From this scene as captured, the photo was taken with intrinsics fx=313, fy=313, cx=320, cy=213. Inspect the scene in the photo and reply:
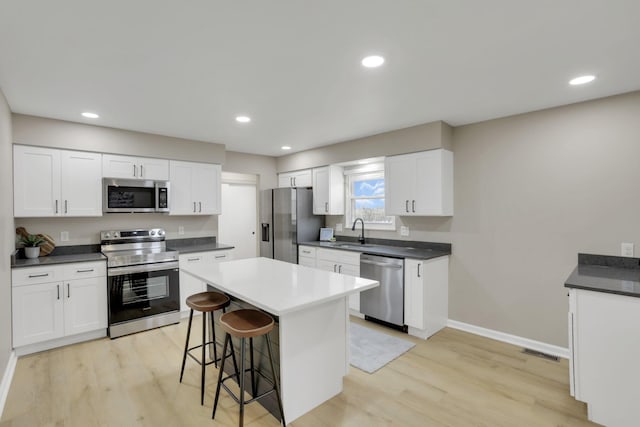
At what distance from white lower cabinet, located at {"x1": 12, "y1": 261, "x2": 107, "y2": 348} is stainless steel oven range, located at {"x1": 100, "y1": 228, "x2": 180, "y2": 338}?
129mm

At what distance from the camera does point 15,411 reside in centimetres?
227

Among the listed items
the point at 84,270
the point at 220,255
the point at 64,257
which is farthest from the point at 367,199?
the point at 64,257

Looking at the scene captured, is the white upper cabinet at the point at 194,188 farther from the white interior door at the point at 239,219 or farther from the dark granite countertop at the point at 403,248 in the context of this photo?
the dark granite countertop at the point at 403,248

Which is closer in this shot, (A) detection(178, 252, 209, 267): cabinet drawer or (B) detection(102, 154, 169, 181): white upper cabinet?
(B) detection(102, 154, 169, 181): white upper cabinet

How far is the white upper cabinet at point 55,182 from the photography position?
3.30 metres

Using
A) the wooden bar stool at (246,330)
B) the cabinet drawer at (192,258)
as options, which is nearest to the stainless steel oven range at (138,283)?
the cabinet drawer at (192,258)

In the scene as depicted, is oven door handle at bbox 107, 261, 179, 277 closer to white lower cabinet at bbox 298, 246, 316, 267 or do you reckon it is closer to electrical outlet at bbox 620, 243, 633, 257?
white lower cabinet at bbox 298, 246, 316, 267

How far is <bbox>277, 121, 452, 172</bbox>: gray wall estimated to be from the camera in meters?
3.66

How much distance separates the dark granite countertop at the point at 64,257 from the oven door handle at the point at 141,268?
0.18m

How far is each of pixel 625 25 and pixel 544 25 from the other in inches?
18.1

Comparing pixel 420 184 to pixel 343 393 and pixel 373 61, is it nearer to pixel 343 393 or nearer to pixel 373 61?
pixel 373 61

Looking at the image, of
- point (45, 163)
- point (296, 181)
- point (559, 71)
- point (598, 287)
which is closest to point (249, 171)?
point (296, 181)

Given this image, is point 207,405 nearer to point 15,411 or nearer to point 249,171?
point 15,411

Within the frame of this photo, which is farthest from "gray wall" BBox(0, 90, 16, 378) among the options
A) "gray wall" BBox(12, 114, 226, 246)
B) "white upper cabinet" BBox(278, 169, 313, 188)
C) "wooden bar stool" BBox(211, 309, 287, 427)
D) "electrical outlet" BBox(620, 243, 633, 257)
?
"electrical outlet" BBox(620, 243, 633, 257)
